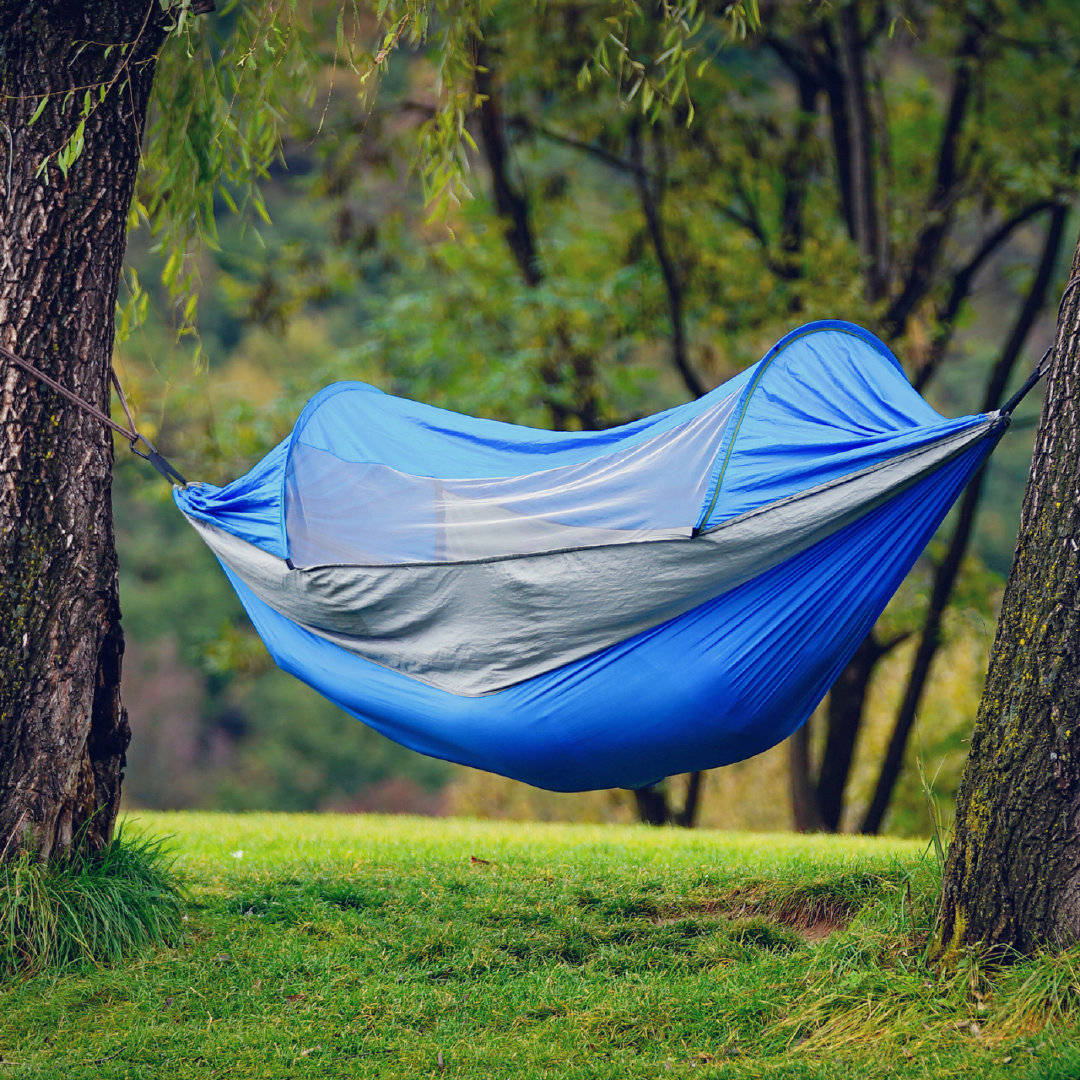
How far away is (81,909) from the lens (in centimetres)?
382

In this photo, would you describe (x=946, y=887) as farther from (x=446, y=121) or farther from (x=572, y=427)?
(x=572, y=427)

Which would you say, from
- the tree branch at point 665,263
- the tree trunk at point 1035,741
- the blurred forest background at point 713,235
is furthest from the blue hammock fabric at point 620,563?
the tree branch at point 665,263

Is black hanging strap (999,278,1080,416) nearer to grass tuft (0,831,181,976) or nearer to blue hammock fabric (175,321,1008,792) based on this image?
blue hammock fabric (175,321,1008,792)

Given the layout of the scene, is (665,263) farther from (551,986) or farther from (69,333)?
(551,986)

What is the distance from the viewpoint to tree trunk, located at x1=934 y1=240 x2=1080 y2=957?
10.0 ft

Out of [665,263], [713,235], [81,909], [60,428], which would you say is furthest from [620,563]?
[713,235]

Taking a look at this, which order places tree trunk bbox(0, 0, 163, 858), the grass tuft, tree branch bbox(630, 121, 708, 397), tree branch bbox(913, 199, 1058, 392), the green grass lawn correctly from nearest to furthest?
the green grass lawn → the grass tuft → tree trunk bbox(0, 0, 163, 858) → tree branch bbox(913, 199, 1058, 392) → tree branch bbox(630, 121, 708, 397)

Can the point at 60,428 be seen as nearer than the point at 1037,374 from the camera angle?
No

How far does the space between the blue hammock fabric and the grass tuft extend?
858mm

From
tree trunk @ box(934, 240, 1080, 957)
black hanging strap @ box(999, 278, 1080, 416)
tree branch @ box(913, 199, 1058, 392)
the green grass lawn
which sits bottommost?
the green grass lawn

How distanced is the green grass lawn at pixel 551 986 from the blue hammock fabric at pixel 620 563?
0.62 metres

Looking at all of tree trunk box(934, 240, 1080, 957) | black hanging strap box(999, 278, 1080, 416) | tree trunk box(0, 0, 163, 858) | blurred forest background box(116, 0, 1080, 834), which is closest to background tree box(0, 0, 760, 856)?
tree trunk box(0, 0, 163, 858)

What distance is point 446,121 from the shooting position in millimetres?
4453

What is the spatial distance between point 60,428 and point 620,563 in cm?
191
